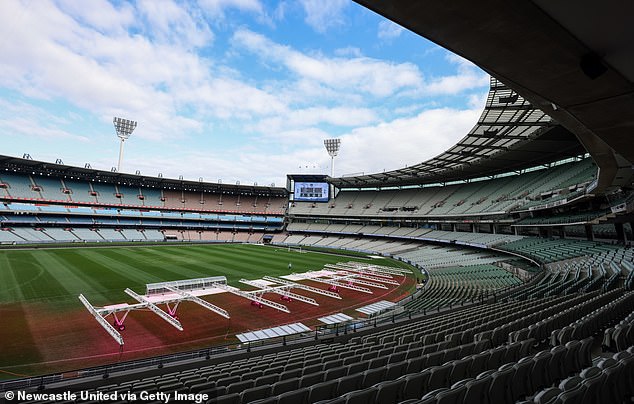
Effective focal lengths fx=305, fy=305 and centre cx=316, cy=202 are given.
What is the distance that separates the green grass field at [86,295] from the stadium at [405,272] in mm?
187

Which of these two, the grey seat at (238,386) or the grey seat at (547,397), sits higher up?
the grey seat at (547,397)

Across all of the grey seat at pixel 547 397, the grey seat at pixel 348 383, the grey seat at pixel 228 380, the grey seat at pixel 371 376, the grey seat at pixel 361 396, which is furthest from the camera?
the grey seat at pixel 228 380

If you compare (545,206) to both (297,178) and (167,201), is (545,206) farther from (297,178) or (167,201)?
(167,201)

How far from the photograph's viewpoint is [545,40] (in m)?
Answer: 3.90

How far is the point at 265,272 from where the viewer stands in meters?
35.0

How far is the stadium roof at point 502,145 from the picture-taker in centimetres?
2330

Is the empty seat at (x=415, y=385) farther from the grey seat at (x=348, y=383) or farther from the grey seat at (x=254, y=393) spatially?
the grey seat at (x=254, y=393)

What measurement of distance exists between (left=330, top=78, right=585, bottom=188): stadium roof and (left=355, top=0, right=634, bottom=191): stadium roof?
1757 cm

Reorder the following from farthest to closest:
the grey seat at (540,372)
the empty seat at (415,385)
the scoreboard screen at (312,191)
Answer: the scoreboard screen at (312,191)
the grey seat at (540,372)
the empty seat at (415,385)

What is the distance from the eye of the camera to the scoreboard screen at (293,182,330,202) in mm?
84250

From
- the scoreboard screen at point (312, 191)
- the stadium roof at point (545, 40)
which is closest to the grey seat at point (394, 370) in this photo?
the stadium roof at point (545, 40)

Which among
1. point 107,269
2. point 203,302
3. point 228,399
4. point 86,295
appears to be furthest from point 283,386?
point 107,269

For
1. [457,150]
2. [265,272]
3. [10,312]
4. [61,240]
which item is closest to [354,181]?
[457,150]

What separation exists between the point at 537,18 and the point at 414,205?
6272 centimetres
